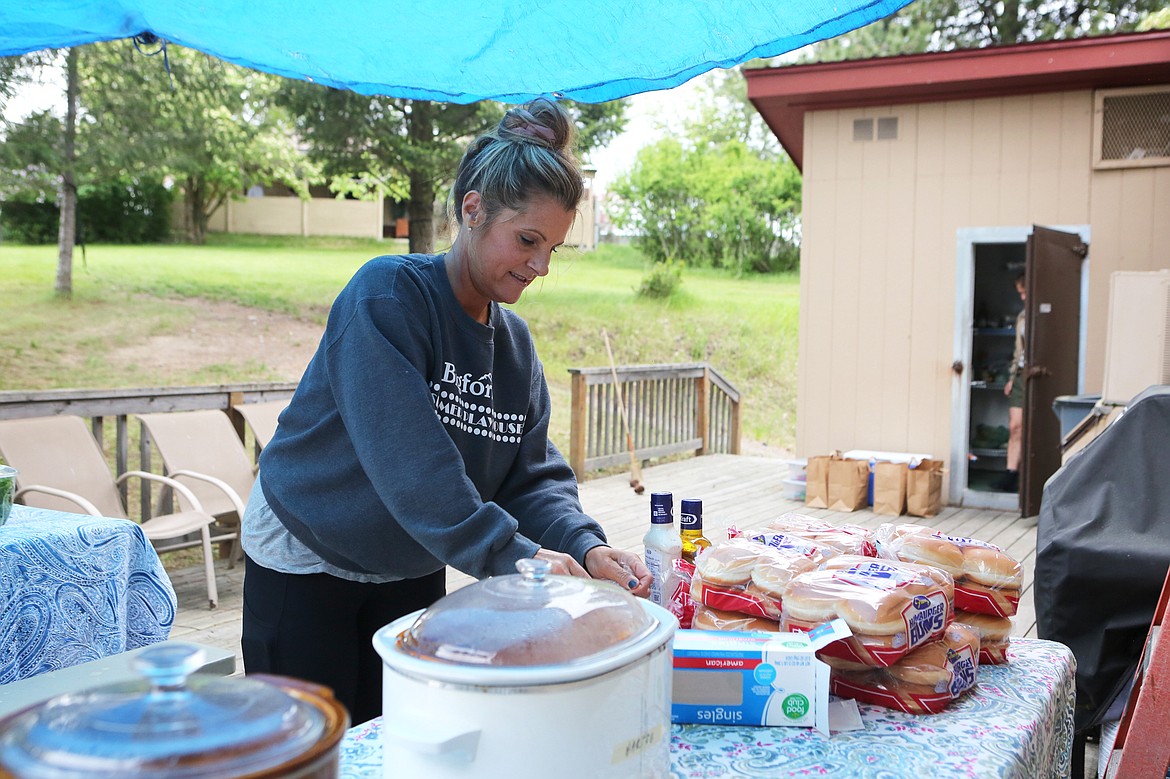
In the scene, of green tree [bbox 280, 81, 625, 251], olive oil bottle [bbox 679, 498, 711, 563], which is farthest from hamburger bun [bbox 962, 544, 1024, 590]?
green tree [bbox 280, 81, 625, 251]

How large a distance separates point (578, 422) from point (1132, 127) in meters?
4.69

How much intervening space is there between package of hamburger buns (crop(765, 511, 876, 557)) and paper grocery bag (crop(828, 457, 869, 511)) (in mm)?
5330

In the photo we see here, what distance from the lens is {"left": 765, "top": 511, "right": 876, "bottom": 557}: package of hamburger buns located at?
1517 millimetres

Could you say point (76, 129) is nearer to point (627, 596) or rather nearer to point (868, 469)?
point (868, 469)

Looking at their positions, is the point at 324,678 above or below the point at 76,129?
below

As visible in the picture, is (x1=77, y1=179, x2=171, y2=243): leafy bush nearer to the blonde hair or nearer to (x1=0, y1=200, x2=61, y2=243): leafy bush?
(x1=0, y1=200, x2=61, y2=243): leafy bush

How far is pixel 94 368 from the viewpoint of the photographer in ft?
41.2

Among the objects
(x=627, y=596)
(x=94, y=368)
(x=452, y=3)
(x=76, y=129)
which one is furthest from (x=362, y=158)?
(x=627, y=596)

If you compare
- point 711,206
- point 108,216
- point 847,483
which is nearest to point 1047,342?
point 847,483

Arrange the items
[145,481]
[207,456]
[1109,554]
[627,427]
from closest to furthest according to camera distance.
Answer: [1109,554]
[145,481]
[207,456]
[627,427]

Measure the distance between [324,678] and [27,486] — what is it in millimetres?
3314

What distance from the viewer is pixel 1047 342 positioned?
6.37 metres

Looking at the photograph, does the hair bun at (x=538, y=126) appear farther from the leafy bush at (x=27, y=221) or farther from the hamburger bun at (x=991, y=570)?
the leafy bush at (x=27, y=221)

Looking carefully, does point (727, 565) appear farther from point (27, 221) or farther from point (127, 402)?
point (27, 221)
